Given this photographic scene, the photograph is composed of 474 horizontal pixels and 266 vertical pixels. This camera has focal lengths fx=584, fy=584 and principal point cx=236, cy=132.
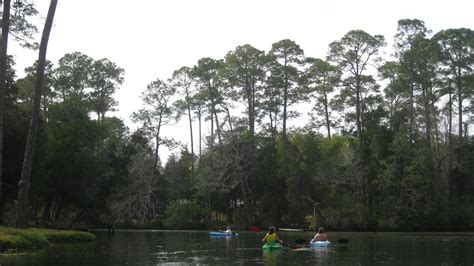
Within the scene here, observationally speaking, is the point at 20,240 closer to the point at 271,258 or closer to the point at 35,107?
the point at 35,107

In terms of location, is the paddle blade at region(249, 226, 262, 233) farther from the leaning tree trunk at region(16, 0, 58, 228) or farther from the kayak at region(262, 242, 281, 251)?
the leaning tree trunk at region(16, 0, 58, 228)

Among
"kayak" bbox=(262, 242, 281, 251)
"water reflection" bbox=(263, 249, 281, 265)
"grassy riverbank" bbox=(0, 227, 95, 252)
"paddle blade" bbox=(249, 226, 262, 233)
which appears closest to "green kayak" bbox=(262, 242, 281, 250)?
"kayak" bbox=(262, 242, 281, 251)

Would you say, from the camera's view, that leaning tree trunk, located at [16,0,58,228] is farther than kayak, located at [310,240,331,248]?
No

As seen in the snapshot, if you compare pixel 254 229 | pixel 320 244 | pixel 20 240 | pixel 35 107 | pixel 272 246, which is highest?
pixel 35 107

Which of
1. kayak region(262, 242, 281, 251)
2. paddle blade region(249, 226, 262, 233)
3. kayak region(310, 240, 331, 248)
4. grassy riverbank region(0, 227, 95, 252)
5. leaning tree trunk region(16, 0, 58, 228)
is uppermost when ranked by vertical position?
leaning tree trunk region(16, 0, 58, 228)

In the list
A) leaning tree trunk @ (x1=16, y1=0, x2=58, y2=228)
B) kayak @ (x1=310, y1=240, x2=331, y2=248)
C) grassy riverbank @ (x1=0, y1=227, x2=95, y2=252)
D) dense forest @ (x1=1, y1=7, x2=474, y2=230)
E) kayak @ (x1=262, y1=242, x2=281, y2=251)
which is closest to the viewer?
grassy riverbank @ (x1=0, y1=227, x2=95, y2=252)

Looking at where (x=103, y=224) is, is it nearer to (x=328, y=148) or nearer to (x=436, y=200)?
(x=328, y=148)

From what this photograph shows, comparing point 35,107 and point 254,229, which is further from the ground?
point 35,107

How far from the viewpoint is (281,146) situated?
65812 mm

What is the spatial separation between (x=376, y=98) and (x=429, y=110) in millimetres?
5773

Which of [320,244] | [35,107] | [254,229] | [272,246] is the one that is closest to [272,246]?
[272,246]

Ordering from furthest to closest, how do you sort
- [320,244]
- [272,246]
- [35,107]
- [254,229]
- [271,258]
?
1. [254,229]
2. [320,244]
3. [272,246]
4. [35,107]
5. [271,258]

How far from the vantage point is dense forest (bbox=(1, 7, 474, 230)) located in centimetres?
5688

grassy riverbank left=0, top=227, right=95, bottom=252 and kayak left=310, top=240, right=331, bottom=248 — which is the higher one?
grassy riverbank left=0, top=227, right=95, bottom=252
